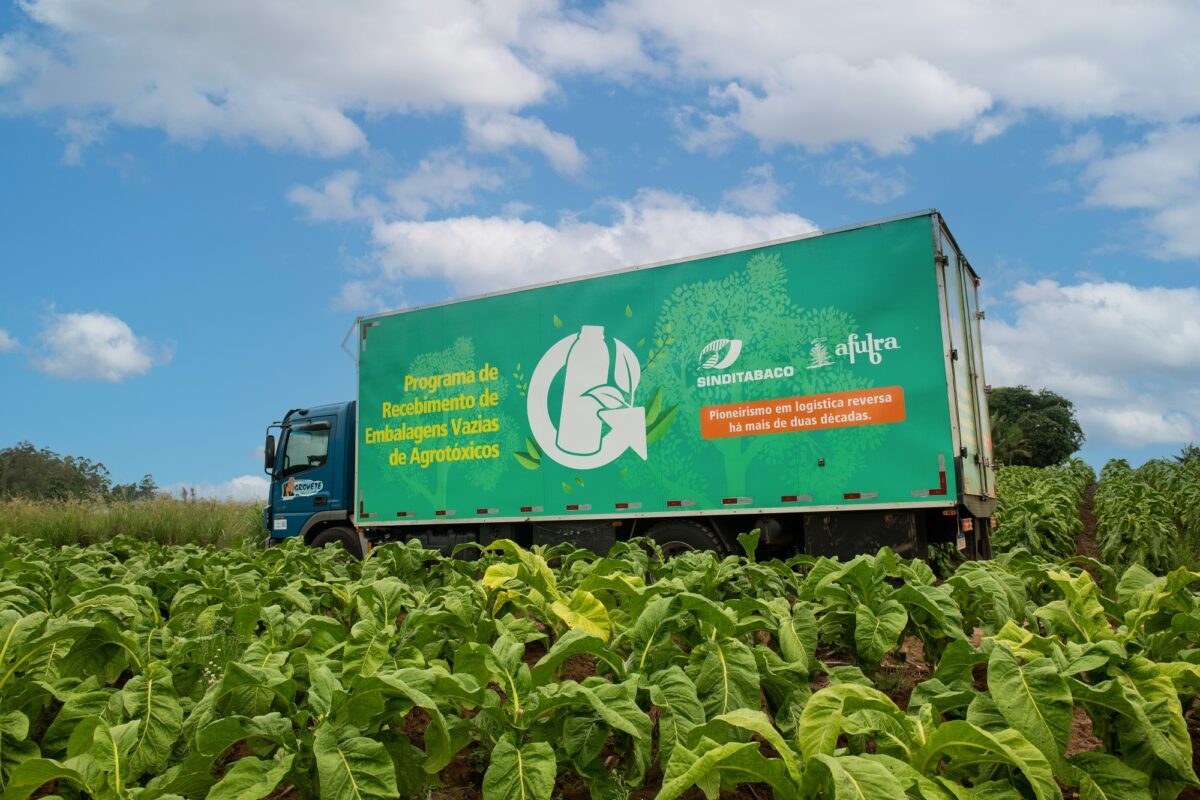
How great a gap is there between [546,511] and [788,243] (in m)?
4.30

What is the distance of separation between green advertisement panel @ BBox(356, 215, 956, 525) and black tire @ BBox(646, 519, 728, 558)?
0.88 feet

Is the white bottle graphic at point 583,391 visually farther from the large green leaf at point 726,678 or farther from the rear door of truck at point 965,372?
the large green leaf at point 726,678

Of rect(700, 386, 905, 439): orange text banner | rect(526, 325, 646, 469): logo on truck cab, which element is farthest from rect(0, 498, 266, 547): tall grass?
rect(700, 386, 905, 439): orange text banner

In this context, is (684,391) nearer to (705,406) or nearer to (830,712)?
(705,406)

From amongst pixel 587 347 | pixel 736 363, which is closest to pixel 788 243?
pixel 736 363

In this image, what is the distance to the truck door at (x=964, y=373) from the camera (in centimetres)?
835

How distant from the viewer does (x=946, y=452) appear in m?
8.09

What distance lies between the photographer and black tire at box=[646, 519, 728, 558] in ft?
30.8

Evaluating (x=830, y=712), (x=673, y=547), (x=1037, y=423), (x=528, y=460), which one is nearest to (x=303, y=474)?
(x=528, y=460)

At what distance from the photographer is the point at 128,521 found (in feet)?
56.5

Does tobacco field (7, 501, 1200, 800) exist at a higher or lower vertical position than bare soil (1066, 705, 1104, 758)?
higher

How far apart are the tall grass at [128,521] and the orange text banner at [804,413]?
34.8 ft

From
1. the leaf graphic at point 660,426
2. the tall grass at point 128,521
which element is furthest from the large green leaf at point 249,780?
the tall grass at point 128,521

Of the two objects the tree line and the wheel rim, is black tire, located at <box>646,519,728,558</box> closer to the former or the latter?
the wheel rim
